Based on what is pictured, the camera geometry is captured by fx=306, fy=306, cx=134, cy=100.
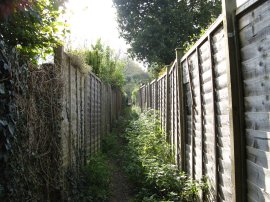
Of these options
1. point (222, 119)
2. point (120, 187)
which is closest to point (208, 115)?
point (222, 119)

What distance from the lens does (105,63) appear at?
17.4 m

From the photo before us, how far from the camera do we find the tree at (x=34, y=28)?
397 centimetres

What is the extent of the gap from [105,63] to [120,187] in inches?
432

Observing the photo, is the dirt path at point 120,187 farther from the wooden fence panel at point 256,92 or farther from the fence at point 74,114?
the wooden fence panel at point 256,92

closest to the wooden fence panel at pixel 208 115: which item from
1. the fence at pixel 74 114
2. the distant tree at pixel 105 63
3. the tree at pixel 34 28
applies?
the tree at pixel 34 28

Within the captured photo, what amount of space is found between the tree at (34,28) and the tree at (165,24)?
1594 cm

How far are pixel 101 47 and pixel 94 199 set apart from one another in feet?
41.3

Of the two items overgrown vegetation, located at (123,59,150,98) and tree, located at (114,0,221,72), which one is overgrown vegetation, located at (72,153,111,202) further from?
overgrown vegetation, located at (123,59,150,98)

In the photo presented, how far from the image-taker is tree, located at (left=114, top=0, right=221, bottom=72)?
20.2 m

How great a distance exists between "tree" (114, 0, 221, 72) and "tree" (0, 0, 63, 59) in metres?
15.9

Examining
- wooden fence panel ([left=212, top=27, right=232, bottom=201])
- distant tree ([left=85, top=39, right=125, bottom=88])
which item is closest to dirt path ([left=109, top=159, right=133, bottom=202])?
wooden fence panel ([left=212, top=27, right=232, bottom=201])

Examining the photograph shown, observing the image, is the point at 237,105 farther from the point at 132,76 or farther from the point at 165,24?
the point at 132,76

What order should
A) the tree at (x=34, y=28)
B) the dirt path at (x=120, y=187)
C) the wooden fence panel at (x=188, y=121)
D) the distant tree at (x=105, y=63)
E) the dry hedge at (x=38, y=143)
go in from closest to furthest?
the dry hedge at (x=38, y=143) → the tree at (x=34, y=28) → the wooden fence panel at (x=188, y=121) → the dirt path at (x=120, y=187) → the distant tree at (x=105, y=63)

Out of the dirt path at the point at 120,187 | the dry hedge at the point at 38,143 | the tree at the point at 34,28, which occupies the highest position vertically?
the tree at the point at 34,28
